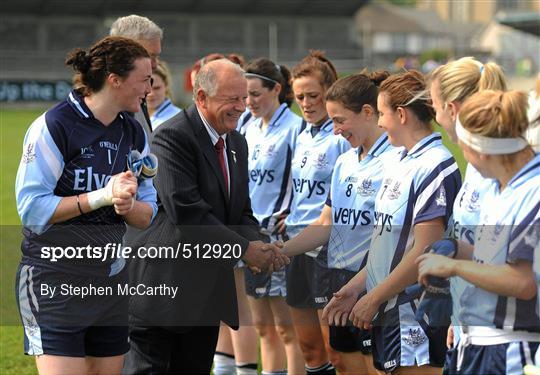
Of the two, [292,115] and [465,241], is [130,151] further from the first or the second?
[292,115]

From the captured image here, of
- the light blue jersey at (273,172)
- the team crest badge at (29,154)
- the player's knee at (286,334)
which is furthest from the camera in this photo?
the light blue jersey at (273,172)

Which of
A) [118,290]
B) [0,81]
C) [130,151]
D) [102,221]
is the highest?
[130,151]

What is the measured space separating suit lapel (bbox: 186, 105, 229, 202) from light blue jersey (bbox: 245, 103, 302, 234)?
1708 millimetres

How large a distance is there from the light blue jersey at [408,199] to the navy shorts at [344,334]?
0.55 metres

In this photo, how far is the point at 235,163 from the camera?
15.3 ft

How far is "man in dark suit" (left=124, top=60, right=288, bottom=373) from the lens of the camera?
443cm

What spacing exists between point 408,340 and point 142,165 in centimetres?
141

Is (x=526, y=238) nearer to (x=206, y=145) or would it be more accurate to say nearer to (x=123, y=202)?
(x=123, y=202)

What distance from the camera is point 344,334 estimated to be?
16.6ft

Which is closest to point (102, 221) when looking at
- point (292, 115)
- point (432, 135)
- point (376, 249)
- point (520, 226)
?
point (376, 249)

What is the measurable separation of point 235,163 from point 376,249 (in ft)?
2.74

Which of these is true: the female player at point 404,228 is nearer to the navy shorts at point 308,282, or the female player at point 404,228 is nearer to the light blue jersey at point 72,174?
the navy shorts at point 308,282

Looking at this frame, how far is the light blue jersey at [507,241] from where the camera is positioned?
315cm

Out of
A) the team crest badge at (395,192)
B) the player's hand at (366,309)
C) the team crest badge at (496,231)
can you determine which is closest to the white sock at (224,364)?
the player's hand at (366,309)
